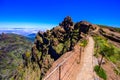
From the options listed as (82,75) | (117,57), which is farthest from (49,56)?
(82,75)

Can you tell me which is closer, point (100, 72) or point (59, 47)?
point (100, 72)

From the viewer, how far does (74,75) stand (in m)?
21.3

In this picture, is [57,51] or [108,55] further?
[57,51]

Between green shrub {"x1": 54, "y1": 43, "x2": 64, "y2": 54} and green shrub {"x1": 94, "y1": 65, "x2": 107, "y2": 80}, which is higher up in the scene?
green shrub {"x1": 94, "y1": 65, "x2": 107, "y2": 80}

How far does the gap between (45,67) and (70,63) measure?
168 m

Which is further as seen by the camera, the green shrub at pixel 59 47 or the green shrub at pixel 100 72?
the green shrub at pixel 59 47

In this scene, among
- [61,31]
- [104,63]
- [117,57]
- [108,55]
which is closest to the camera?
[104,63]

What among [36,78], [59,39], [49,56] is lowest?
[36,78]

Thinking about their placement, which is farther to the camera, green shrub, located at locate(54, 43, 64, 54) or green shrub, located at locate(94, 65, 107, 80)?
green shrub, located at locate(54, 43, 64, 54)

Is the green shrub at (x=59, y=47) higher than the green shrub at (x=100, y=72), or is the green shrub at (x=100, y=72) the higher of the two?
the green shrub at (x=100, y=72)

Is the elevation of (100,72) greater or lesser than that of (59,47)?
greater

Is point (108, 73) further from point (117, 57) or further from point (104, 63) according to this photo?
point (117, 57)

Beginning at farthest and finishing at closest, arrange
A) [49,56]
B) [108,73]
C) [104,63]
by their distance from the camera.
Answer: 1. [49,56]
2. [104,63]
3. [108,73]

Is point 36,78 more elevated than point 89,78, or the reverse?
point 89,78
